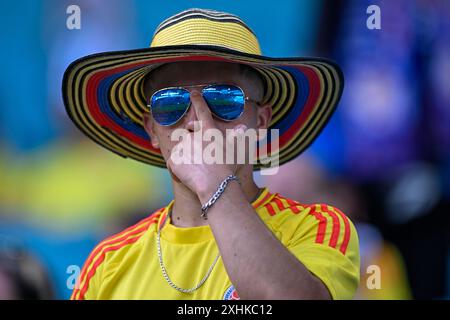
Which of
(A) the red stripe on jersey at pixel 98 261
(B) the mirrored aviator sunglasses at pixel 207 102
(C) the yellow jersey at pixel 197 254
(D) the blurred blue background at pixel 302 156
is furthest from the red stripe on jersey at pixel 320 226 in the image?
(D) the blurred blue background at pixel 302 156

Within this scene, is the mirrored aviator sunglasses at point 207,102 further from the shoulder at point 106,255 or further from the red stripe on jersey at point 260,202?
the shoulder at point 106,255

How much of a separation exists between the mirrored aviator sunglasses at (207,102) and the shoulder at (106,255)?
0.40 metres

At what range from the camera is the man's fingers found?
173 cm

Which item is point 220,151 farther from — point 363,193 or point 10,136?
point 10,136

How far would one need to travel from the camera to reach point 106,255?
2.09 meters

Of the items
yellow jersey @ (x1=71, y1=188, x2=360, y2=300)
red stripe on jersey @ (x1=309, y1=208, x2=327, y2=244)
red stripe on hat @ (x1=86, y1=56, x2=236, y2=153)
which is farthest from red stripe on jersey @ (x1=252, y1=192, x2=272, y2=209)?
red stripe on hat @ (x1=86, y1=56, x2=236, y2=153)

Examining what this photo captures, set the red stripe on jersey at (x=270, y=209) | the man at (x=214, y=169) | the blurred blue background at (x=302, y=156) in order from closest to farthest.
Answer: the man at (x=214, y=169) < the red stripe on jersey at (x=270, y=209) < the blurred blue background at (x=302, y=156)

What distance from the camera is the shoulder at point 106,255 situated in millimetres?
2053

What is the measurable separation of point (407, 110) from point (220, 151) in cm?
170

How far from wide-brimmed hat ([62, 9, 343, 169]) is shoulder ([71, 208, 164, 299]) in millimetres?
404

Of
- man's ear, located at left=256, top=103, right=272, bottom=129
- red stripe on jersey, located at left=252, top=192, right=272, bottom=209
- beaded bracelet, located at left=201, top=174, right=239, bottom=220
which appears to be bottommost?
red stripe on jersey, located at left=252, top=192, right=272, bottom=209

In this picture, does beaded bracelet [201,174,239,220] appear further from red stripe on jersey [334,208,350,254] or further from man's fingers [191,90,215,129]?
red stripe on jersey [334,208,350,254]

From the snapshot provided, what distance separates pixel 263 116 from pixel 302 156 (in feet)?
3.45

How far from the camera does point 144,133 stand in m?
2.42
